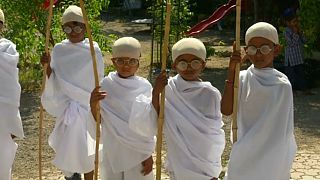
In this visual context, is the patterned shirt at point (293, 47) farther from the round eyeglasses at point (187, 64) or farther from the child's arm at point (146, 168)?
the round eyeglasses at point (187, 64)

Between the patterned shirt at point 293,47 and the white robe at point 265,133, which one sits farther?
the patterned shirt at point 293,47

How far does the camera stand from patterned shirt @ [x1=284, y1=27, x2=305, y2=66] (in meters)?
11.0

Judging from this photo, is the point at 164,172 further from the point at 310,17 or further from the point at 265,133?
the point at 310,17

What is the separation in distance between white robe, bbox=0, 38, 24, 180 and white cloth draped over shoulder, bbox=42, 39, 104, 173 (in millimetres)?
350

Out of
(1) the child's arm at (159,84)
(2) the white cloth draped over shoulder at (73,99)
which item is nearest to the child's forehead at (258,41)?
(1) the child's arm at (159,84)

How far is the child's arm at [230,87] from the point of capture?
3883 mm

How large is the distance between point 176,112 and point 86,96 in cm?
145

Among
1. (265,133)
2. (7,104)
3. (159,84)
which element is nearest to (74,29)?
(7,104)

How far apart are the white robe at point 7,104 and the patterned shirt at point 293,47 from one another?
271 inches

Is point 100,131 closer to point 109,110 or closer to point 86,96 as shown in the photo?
point 109,110

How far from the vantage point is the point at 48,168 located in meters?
7.07

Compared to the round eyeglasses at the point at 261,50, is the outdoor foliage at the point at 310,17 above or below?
below

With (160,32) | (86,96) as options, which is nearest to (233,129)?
(86,96)

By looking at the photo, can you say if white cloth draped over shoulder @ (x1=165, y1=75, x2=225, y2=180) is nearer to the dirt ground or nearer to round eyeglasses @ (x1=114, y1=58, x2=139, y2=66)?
round eyeglasses @ (x1=114, y1=58, x2=139, y2=66)
